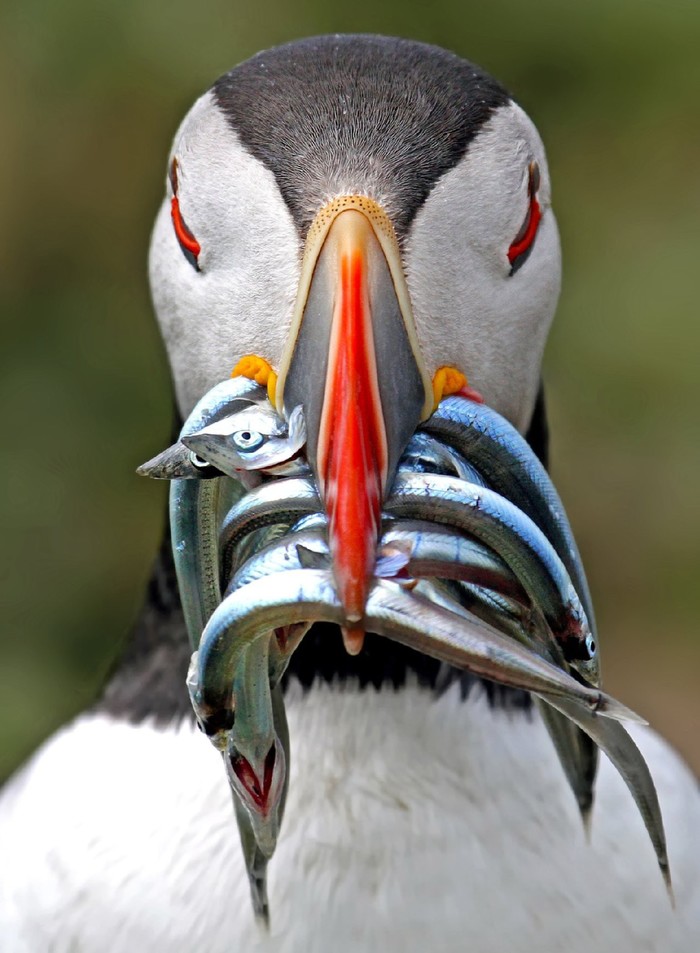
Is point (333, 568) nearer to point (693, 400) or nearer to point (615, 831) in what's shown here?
point (615, 831)

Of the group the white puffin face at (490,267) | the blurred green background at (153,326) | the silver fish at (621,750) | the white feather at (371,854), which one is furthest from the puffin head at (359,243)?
the blurred green background at (153,326)

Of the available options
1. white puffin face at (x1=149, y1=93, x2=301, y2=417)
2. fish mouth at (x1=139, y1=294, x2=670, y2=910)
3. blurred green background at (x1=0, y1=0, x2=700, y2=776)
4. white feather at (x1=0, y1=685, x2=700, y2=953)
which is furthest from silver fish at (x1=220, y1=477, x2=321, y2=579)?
blurred green background at (x1=0, y1=0, x2=700, y2=776)

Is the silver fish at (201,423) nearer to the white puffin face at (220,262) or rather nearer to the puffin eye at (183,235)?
the white puffin face at (220,262)

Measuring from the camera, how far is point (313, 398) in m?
1.94

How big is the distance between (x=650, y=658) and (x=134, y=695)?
11.5 ft

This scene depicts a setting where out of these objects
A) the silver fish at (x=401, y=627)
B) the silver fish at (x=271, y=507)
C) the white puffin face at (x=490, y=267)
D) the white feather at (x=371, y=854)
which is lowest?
the white feather at (x=371, y=854)

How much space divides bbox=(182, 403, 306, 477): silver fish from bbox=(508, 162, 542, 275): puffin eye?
0.62 metres

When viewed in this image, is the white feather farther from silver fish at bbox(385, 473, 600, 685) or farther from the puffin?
silver fish at bbox(385, 473, 600, 685)

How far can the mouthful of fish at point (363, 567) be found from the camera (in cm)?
176

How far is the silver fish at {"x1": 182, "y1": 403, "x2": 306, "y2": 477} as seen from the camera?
1891 mm

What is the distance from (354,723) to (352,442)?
3.00 ft

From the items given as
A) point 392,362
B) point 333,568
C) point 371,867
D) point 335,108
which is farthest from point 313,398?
point 371,867

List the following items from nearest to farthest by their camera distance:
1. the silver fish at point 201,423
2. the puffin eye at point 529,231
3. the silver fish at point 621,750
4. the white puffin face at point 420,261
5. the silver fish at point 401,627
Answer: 1. the silver fish at point 401,627
2. the silver fish at point 621,750
3. the silver fish at point 201,423
4. the white puffin face at point 420,261
5. the puffin eye at point 529,231

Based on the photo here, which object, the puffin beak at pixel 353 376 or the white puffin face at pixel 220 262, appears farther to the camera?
the white puffin face at pixel 220 262
